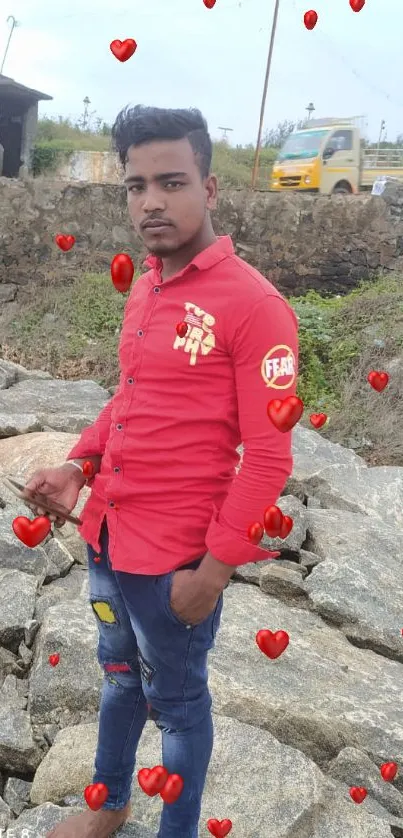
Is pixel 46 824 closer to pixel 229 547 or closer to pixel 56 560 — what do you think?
pixel 229 547

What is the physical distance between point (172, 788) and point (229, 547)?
2.12 feet

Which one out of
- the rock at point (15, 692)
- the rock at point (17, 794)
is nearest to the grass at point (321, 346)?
the rock at point (15, 692)

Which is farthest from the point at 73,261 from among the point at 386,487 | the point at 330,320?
the point at 386,487

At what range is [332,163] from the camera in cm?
1406

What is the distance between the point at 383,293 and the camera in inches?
383

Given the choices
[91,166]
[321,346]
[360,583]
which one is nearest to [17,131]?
[91,166]

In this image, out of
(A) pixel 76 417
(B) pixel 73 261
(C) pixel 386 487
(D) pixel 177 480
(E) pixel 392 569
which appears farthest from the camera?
(B) pixel 73 261

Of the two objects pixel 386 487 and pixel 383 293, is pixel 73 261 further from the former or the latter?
pixel 386 487

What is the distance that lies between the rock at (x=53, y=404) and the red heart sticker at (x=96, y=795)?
3.56 m

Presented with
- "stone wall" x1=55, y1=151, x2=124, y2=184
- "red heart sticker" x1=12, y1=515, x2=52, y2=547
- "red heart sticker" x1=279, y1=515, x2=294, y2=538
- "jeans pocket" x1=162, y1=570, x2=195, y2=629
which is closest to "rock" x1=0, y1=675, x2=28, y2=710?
"red heart sticker" x1=12, y1=515, x2=52, y2=547

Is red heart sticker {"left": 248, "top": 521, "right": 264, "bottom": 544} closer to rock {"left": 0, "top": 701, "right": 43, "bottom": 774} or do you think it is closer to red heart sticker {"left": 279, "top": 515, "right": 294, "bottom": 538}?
red heart sticker {"left": 279, "top": 515, "right": 294, "bottom": 538}

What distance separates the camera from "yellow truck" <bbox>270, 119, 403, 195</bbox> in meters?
14.0

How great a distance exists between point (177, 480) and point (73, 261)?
350 inches

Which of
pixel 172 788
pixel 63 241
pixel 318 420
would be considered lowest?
pixel 172 788
